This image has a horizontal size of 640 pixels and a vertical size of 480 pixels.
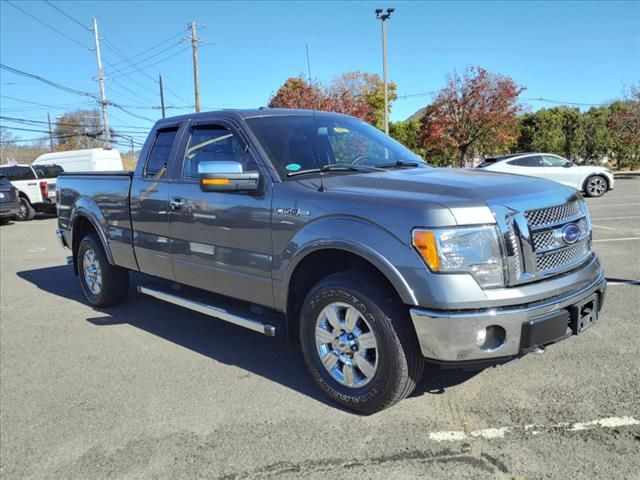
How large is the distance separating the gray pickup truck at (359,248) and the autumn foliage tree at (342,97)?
21074mm

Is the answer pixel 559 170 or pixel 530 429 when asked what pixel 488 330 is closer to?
pixel 530 429

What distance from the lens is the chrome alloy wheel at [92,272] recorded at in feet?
19.9

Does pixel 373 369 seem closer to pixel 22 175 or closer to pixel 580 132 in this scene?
pixel 22 175

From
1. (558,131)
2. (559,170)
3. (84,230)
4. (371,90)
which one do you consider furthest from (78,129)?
(84,230)

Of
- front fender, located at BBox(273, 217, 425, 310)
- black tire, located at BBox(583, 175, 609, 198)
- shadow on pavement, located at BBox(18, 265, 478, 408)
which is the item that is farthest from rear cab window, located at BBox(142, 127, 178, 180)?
black tire, located at BBox(583, 175, 609, 198)

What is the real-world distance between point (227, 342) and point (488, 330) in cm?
269

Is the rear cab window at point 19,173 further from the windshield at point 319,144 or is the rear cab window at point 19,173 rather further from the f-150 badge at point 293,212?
the f-150 badge at point 293,212

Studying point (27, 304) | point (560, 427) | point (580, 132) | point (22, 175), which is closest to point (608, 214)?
point (560, 427)

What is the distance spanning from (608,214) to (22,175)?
17.9 metres

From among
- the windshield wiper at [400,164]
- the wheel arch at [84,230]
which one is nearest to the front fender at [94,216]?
the wheel arch at [84,230]

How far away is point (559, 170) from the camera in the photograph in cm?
1723

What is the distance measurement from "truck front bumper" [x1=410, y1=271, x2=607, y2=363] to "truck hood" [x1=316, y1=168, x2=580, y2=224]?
532 mm

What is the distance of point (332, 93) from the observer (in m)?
34.4

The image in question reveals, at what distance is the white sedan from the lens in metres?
17.1
